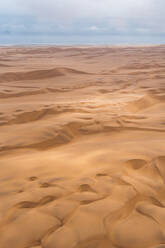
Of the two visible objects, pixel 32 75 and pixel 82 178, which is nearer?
pixel 82 178

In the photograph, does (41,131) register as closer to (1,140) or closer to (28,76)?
(1,140)

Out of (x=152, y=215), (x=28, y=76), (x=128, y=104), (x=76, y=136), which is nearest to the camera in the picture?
(x=152, y=215)

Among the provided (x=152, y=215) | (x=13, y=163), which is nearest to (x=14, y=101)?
(x=13, y=163)

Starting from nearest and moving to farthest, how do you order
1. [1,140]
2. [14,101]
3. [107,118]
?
[1,140]
[107,118]
[14,101]

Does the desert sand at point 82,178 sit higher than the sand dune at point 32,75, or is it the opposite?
the sand dune at point 32,75

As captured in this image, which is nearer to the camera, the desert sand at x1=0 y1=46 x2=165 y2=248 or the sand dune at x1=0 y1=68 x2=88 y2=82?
the desert sand at x1=0 y1=46 x2=165 y2=248

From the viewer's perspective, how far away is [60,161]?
2.03 m

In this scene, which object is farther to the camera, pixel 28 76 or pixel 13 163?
pixel 28 76

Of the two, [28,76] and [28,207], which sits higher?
[28,76]

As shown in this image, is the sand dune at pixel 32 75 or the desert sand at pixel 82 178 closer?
the desert sand at pixel 82 178

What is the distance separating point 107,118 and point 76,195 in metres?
1.74

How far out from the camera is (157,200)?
151 centimetres

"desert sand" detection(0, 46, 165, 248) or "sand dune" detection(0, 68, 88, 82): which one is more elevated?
"sand dune" detection(0, 68, 88, 82)

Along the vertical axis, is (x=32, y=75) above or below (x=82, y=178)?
above
